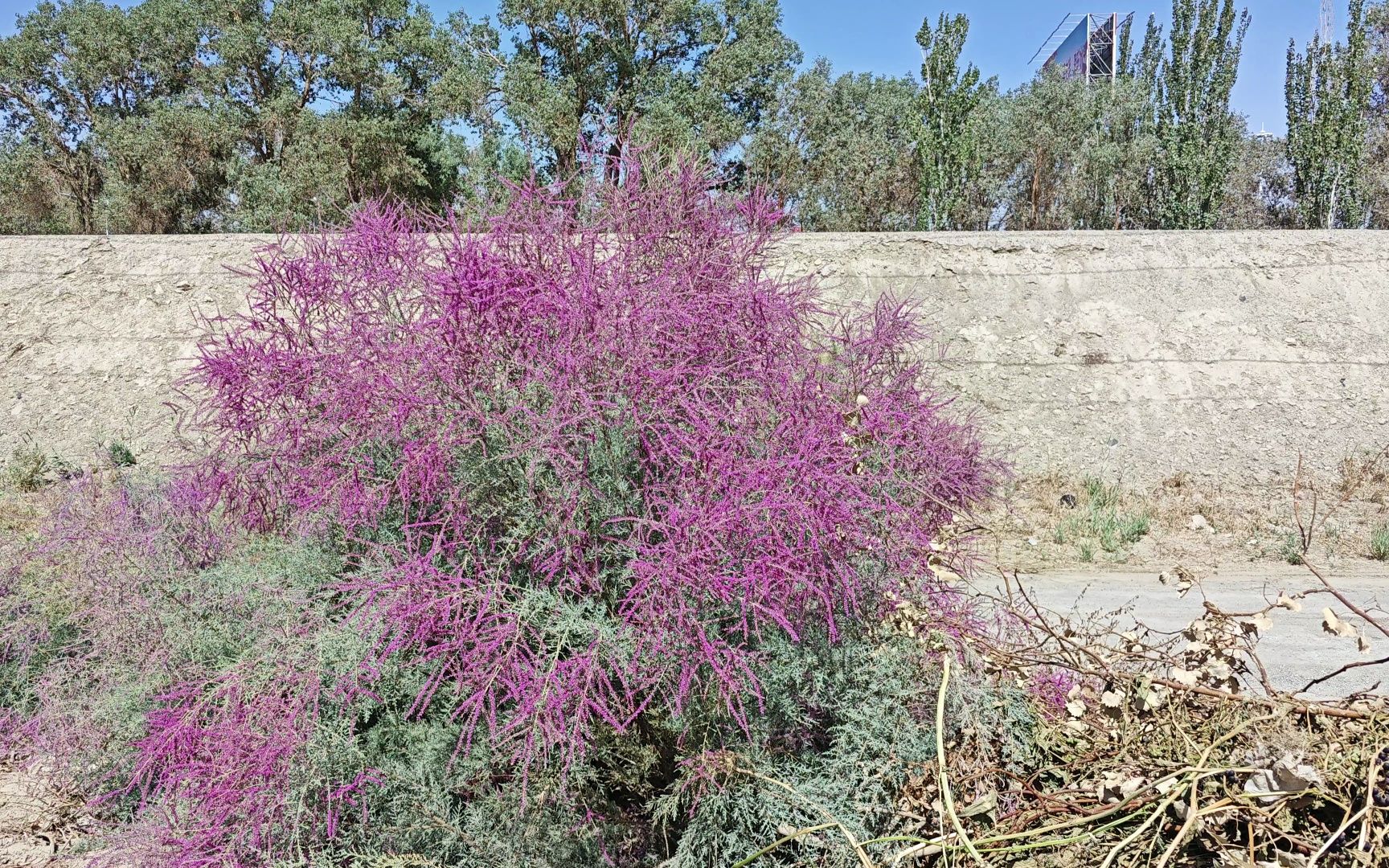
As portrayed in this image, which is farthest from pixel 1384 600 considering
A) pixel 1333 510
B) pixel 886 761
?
pixel 886 761

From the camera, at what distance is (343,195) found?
60.2 feet

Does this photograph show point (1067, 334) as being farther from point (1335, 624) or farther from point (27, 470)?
point (27, 470)

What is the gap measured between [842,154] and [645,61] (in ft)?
15.4

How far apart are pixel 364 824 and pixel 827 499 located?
1.33 meters

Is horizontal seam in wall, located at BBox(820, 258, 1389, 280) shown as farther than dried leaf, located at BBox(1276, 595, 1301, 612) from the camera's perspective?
Yes

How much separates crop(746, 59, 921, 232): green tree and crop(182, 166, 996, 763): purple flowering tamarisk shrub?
1348 cm

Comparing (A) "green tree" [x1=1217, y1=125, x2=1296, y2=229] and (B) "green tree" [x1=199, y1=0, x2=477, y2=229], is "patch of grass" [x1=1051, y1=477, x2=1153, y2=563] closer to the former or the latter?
(B) "green tree" [x1=199, y1=0, x2=477, y2=229]

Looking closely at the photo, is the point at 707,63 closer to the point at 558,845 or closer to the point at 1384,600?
the point at 1384,600

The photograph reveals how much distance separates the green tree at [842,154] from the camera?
734 inches

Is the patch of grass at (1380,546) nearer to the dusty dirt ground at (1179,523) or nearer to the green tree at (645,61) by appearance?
the dusty dirt ground at (1179,523)

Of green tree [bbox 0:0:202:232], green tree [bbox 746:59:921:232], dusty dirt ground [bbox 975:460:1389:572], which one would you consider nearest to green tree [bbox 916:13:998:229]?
green tree [bbox 746:59:921:232]

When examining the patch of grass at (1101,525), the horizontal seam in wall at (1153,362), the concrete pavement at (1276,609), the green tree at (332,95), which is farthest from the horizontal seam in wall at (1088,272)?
the green tree at (332,95)

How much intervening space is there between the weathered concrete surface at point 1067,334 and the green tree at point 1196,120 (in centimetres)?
928

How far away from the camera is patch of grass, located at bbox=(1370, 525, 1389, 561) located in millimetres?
6340
